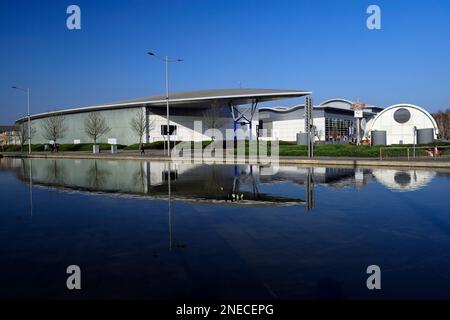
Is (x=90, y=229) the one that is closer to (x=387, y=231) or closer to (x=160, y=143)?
(x=387, y=231)

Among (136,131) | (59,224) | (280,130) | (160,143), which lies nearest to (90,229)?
(59,224)

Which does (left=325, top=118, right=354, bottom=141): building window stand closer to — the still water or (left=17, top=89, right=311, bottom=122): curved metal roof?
(left=17, top=89, right=311, bottom=122): curved metal roof

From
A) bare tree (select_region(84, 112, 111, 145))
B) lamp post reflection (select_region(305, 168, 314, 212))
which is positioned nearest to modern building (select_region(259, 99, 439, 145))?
bare tree (select_region(84, 112, 111, 145))

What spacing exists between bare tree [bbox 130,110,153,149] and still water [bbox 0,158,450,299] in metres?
48.3

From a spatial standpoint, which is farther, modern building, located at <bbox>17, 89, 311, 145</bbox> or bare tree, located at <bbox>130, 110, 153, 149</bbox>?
bare tree, located at <bbox>130, 110, 153, 149</bbox>

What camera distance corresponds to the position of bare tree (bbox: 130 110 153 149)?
6112 cm

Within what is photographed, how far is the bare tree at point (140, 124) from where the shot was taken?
201ft

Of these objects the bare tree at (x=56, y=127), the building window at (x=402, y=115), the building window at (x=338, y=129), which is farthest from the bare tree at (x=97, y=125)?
the building window at (x=402, y=115)

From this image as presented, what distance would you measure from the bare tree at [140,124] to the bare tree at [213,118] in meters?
9.27

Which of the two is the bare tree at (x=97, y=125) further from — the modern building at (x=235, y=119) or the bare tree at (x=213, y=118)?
the bare tree at (x=213, y=118)

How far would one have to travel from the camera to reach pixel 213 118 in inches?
2589

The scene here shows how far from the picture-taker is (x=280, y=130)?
7944cm

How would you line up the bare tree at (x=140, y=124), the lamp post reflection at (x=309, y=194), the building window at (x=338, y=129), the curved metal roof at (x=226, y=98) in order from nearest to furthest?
the lamp post reflection at (x=309, y=194) → the curved metal roof at (x=226, y=98) → the bare tree at (x=140, y=124) → the building window at (x=338, y=129)

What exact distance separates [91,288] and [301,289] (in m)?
2.46
